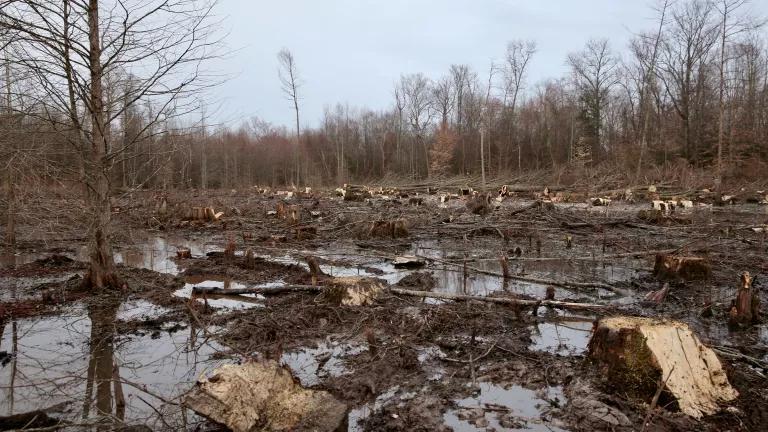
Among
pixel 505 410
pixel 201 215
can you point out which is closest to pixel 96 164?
pixel 505 410

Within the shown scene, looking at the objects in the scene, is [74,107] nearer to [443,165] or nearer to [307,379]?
[307,379]

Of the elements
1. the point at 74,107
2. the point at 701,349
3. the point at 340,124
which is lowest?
the point at 701,349

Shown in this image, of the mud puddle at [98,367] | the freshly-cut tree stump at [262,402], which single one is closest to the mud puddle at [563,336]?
the freshly-cut tree stump at [262,402]

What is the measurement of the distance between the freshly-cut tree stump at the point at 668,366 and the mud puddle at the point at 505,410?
56 centimetres

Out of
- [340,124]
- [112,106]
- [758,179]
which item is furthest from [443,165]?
[112,106]

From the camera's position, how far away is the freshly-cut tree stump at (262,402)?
3.36m

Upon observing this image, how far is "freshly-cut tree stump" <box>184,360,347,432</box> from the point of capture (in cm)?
336

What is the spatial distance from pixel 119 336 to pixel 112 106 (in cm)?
356

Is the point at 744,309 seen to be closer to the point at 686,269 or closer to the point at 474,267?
the point at 686,269

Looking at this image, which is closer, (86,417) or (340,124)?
(86,417)

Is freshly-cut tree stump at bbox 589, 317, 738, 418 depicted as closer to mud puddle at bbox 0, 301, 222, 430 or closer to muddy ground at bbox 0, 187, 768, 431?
muddy ground at bbox 0, 187, 768, 431

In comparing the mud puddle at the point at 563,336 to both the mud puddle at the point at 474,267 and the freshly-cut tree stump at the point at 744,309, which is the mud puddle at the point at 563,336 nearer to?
the mud puddle at the point at 474,267

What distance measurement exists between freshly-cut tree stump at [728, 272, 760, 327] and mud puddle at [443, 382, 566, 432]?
119 inches

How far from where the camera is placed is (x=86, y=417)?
3.75 m
